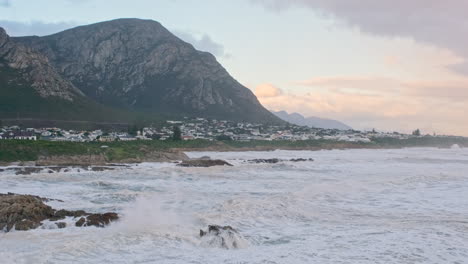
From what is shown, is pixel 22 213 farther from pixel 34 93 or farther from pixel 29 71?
pixel 29 71

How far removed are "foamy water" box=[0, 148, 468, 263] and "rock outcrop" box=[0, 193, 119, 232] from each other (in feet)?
2.13

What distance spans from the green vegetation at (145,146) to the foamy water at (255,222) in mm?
13933

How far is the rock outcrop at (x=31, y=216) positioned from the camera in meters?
17.4

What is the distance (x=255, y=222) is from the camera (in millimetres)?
19859

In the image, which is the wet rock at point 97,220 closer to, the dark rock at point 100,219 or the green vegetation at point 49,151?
the dark rock at point 100,219

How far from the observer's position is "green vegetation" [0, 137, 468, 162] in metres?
50.4

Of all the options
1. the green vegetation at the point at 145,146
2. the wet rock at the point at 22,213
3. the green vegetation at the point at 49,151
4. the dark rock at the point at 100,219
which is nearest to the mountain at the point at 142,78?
the green vegetation at the point at 145,146

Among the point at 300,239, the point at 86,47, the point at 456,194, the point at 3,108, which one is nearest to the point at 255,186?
the point at 456,194

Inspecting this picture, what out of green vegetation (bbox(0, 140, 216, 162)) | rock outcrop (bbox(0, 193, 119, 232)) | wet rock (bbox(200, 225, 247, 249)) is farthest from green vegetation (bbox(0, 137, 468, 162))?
wet rock (bbox(200, 225, 247, 249))

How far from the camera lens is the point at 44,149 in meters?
51.8

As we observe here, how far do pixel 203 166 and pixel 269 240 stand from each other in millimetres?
35437

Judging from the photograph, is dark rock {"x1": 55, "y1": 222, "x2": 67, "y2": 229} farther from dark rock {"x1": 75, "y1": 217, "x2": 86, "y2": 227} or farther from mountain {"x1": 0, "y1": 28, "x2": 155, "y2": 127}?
mountain {"x1": 0, "y1": 28, "x2": 155, "y2": 127}

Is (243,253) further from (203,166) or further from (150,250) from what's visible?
(203,166)

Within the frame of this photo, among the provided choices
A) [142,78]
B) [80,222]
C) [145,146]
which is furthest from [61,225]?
[142,78]
